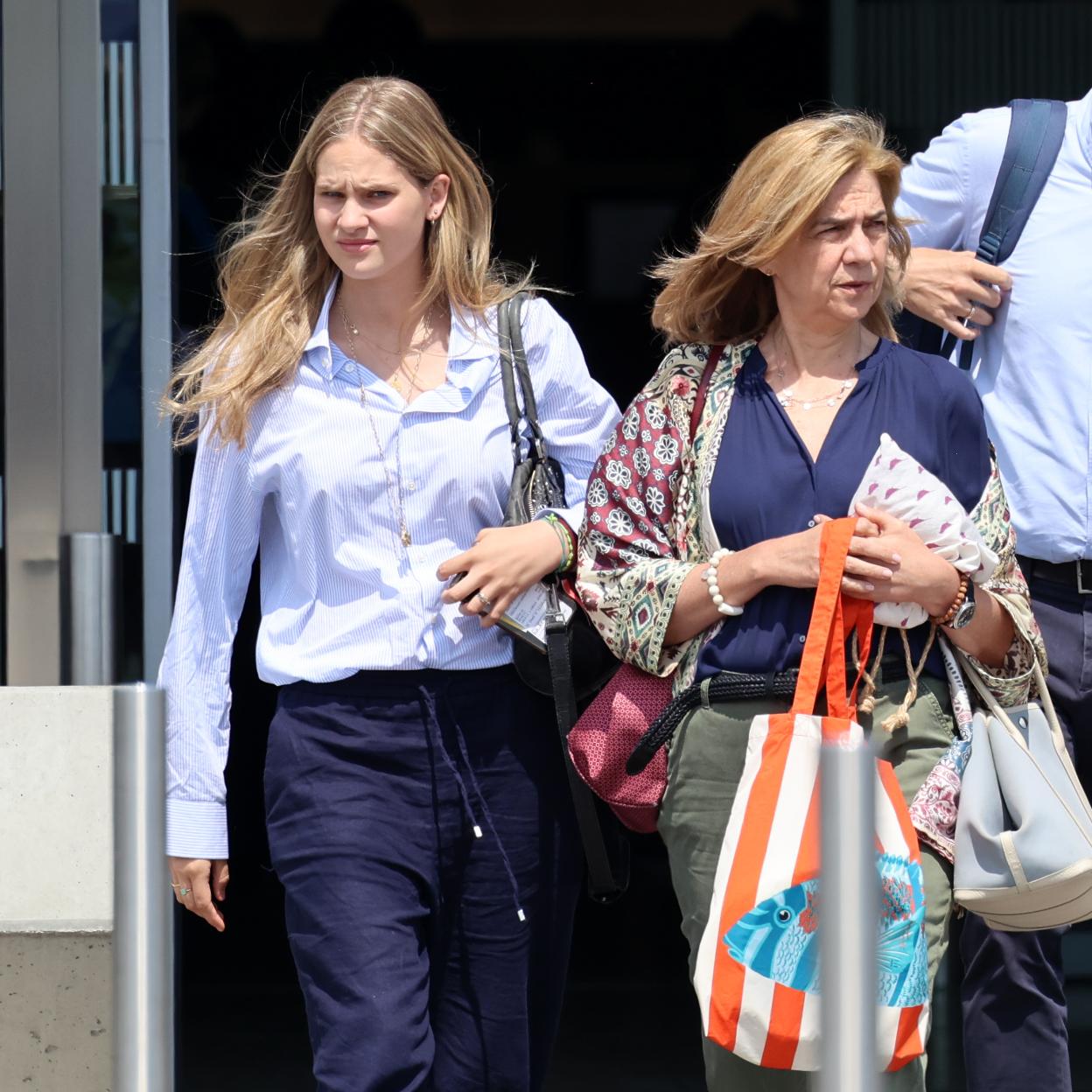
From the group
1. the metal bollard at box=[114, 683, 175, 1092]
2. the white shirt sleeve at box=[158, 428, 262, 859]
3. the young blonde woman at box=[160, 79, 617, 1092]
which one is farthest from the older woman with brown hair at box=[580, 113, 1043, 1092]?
the metal bollard at box=[114, 683, 175, 1092]

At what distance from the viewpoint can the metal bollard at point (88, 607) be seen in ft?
13.5

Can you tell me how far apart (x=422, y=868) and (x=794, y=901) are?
2.23 ft

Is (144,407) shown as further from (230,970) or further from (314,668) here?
(230,970)

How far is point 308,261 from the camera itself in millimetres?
→ 3576

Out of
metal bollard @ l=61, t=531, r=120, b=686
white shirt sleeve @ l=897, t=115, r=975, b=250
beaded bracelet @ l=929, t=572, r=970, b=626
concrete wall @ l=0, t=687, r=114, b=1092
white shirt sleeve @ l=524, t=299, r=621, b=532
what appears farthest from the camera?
metal bollard @ l=61, t=531, r=120, b=686

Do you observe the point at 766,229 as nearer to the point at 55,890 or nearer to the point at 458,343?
the point at 458,343

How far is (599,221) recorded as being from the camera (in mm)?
7371

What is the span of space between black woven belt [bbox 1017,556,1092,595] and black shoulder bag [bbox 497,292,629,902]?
2.61ft

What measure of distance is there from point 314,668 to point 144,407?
70.0 inches

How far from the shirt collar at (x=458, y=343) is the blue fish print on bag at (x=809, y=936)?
3.46 feet

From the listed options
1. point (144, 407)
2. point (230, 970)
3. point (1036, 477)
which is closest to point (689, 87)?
point (144, 407)

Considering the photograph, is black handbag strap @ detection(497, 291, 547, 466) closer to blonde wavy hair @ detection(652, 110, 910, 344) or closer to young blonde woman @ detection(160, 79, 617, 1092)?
young blonde woman @ detection(160, 79, 617, 1092)

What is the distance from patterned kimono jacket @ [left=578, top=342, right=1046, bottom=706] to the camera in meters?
3.19

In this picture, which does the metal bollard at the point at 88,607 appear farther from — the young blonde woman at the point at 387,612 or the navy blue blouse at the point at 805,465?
the navy blue blouse at the point at 805,465
